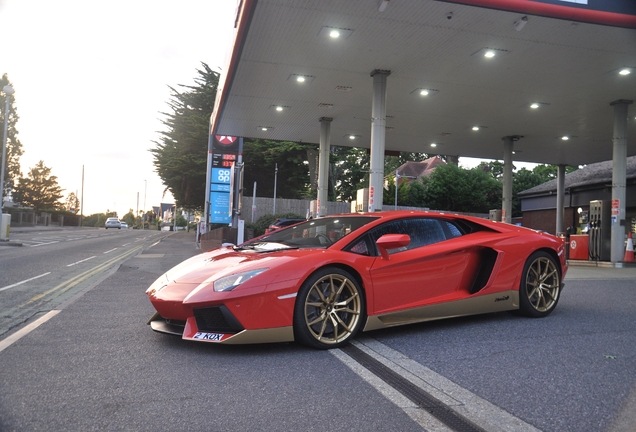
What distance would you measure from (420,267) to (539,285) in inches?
68.9

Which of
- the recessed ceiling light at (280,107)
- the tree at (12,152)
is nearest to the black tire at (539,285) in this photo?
the recessed ceiling light at (280,107)

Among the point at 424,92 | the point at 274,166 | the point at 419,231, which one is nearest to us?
the point at 419,231

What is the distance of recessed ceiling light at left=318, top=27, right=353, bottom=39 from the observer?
484 inches

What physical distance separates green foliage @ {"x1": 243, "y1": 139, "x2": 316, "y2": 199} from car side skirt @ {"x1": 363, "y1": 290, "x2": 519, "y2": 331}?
99.0 ft

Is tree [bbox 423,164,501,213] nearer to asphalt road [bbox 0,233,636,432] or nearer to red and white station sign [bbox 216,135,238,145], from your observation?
red and white station sign [bbox 216,135,238,145]

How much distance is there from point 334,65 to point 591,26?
256 inches

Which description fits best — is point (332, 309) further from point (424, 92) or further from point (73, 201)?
point (73, 201)

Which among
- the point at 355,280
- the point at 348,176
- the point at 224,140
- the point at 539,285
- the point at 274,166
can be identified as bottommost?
the point at 539,285

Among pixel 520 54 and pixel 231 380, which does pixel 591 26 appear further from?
pixel 231 380

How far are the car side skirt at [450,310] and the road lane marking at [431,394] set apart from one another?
0.32m

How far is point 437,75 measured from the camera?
50.4 ft

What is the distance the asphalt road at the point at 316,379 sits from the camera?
273cm

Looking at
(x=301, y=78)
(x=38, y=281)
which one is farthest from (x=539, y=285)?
(x=301, y=78)

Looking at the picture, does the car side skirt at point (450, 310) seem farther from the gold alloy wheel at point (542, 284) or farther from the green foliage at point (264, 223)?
the green foliage at point (264, 223)
